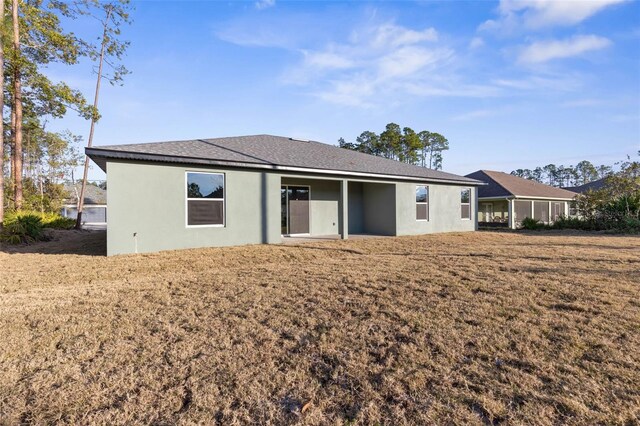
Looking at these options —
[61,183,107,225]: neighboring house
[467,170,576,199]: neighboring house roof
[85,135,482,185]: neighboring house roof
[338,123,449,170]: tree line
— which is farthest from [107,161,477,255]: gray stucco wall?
[61,183,107,225]: neighboring house

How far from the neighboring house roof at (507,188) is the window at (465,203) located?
5748 millimetres

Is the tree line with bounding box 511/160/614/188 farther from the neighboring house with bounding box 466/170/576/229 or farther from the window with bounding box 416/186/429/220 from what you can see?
the window with bounding box 416/186/429/220

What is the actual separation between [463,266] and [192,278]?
525cm

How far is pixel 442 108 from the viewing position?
594 inches

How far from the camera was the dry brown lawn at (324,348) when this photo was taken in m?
2.14

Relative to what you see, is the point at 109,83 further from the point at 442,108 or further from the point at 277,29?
the point at 442,108

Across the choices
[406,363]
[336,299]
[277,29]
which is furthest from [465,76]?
[406,363]

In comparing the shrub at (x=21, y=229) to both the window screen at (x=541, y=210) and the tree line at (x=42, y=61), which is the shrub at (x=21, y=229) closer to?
the tree line at (x=42, y=61)

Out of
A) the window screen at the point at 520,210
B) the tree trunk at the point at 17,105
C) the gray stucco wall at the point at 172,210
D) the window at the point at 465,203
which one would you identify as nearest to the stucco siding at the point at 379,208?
the window at the point at 465,203

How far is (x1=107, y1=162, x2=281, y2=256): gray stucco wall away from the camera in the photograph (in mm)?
8312

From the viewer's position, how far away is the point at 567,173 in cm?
7575

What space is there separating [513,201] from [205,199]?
66.7 feet

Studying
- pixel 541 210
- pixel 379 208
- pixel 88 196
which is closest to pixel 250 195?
pixel 379 208

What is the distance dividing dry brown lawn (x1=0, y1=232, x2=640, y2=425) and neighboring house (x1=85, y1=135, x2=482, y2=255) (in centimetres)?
298
